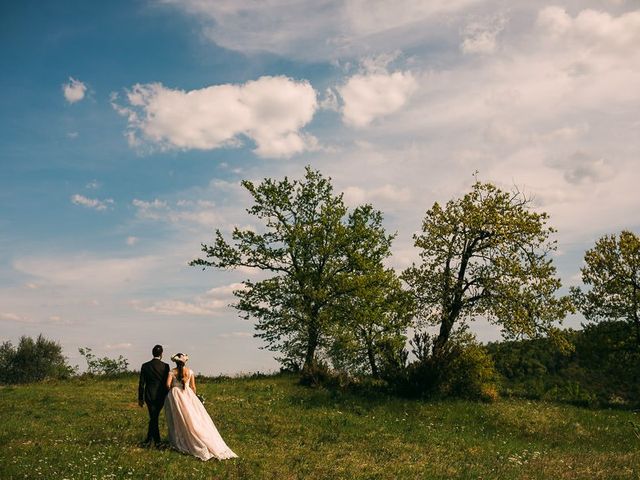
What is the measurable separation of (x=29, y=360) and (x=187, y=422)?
215 feet

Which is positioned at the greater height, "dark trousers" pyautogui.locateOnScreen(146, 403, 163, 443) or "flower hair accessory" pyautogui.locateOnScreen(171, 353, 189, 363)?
"flower hair accessory" pyautogui.locateOnScreen(171, 353, 189, 363)

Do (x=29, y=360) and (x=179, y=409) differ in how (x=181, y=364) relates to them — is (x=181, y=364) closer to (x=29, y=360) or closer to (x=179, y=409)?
(x=179, y=409)

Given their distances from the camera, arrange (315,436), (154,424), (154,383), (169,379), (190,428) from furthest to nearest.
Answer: (315,436) < (154,383) < (169,379) < (154,424) < (190,428)

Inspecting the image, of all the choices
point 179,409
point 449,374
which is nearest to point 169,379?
point 179,409

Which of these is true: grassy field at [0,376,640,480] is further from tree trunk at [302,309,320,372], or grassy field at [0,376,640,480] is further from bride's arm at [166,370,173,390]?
tree trunk at [302,309,320,372]

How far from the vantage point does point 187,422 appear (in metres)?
16.5

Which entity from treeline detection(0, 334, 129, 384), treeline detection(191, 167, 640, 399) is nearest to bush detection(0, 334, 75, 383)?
treeline detection(0, 334, 129, 384)

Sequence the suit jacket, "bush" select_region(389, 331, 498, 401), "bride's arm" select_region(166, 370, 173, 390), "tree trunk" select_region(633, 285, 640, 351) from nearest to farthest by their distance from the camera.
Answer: "bride's arm" select_region(166, 370, 173, 390) < the suit jacket < "bush" select_region(389, 331, 498, 401) < "tree trunk" select_region(633, 285, 640, 351)

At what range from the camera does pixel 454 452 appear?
1916cm

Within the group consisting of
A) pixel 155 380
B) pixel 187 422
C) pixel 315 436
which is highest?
pixel 155 380

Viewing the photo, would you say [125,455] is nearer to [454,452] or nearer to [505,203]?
[454,452]

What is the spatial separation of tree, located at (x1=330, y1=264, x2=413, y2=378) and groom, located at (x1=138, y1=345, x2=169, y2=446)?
23107 mm

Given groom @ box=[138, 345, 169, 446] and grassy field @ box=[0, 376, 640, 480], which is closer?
grassy field @ box=[0, 376, 640, 480]

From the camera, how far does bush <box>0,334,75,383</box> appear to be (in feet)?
236
